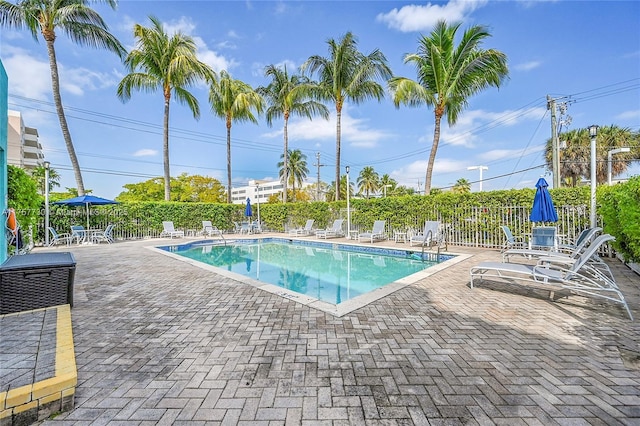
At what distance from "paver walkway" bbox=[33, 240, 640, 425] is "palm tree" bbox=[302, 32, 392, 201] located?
44.5ft

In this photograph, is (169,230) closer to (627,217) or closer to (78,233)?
(78,233)

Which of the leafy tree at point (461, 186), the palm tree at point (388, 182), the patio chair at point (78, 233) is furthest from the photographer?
the palm tree at point (388, 182)

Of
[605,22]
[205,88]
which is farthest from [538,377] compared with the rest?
[205,88]

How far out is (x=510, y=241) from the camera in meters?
8.12

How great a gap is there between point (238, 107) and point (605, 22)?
18822 millimetres

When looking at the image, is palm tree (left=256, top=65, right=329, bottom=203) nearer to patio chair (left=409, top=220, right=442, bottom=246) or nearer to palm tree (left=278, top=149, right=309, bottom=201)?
patio chair (left=409, top=220, right=442, bottom=246)

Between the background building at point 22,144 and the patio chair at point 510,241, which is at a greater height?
the background building at point 22,144

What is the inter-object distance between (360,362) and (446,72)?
13967 millimetres

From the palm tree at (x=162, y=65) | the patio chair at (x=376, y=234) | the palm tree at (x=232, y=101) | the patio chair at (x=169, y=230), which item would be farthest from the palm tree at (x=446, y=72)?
the patio chair at (x=169, y=230)

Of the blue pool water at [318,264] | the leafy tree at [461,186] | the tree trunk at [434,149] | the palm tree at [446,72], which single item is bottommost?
the blue pool water at [318,264]

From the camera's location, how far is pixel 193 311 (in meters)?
4.04

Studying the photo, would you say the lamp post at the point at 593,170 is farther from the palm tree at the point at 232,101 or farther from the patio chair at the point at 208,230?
the palm tree at the point at 232,101

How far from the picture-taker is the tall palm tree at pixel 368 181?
58.1 meters

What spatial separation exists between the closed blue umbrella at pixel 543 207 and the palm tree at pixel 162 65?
17.7m
